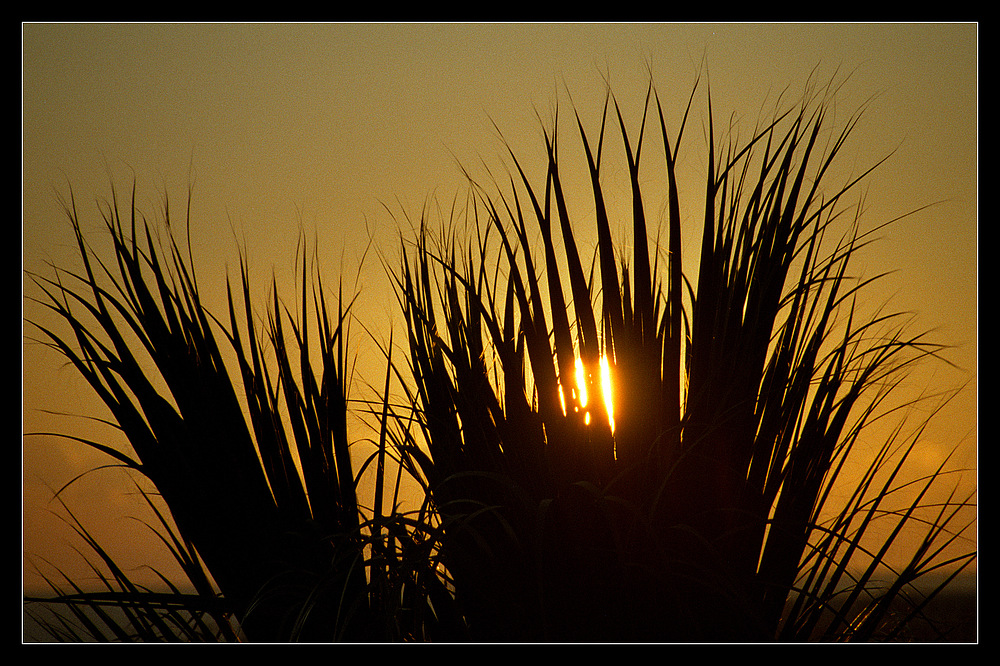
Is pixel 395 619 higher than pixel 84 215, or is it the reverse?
pixel 84 215

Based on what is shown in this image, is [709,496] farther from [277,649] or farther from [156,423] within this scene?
[156,423]

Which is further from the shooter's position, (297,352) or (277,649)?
(297,352)

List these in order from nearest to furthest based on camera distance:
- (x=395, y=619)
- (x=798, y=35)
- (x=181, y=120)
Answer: (x=395, y=619) → (x=798, y=35) → (x=181, y=120)

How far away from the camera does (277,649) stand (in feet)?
2.73

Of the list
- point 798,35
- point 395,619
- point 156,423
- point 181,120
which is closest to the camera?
point 395,619

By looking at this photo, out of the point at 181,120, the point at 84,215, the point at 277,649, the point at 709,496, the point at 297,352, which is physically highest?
the point at 181,120

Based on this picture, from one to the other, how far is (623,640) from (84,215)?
1073 millimetres

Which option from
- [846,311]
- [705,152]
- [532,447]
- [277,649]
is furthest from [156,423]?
[846,311]

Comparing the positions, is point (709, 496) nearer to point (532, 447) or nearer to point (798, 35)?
point (532, 447)

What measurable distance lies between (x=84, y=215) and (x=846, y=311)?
1.25m

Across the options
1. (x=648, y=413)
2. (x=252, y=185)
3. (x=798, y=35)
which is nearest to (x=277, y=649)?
(x=648, y=413)

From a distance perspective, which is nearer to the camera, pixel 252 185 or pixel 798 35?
pixel 798 35
